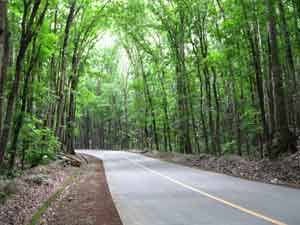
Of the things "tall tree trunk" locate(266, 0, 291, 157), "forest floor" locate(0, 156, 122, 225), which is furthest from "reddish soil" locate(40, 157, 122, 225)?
"tall tree trunk" locate(266, 0, 291, 157)

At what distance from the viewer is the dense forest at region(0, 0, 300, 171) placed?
14.6m

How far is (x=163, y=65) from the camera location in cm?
3744

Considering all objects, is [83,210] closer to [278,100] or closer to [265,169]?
[265,169]

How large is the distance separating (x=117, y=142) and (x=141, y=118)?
32678 millimetres

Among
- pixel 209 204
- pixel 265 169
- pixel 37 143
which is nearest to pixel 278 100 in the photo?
pixel 265 169

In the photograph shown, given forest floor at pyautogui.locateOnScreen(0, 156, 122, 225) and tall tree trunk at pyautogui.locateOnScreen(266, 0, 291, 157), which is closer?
forest floor at pyautogui.locateOnScreen(0, 156, 122, 225)

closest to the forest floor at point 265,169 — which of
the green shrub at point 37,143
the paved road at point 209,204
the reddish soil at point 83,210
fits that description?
the paved road at point 209,204

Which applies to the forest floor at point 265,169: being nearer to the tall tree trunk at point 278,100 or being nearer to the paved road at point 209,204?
the tall tree trunk at point 278,100

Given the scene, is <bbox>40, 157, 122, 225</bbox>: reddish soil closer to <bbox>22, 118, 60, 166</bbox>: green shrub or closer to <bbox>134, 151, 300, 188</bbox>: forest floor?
<bbox>22, 118, 60, 166</bbox>: green shrub

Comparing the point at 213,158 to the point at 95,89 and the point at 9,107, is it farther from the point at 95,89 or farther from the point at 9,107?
the point at 95,89

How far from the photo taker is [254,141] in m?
45.7

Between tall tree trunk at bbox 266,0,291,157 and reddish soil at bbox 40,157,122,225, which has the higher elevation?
tall tree trunk at bbox 266,0,291,157

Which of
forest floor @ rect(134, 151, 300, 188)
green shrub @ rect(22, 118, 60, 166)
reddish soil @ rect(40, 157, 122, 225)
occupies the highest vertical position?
green shrub @ rect(22, 118, 60, 166)

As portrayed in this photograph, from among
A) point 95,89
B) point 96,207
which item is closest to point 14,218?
point 96,207
